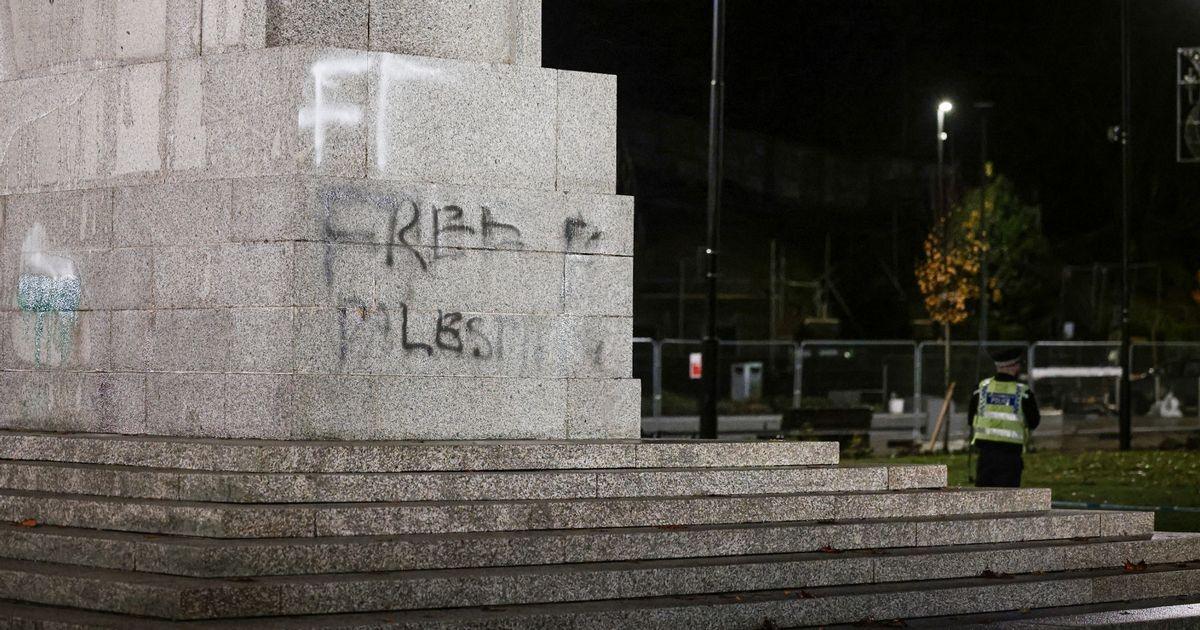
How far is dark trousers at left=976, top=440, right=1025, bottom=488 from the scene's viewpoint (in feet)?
46.7

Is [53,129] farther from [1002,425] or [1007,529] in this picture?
[1002,425]

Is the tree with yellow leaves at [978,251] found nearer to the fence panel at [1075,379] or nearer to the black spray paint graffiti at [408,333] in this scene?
the fence panel at [1075,379]

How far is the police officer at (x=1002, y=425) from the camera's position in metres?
14.2

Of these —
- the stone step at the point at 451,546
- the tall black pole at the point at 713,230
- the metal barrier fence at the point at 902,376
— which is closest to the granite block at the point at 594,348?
the stone step at the point at 451,546

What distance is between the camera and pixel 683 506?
1049cm

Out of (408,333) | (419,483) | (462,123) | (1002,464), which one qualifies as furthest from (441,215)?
(1002,464)

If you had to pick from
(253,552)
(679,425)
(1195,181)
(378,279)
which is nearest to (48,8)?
(378,279)

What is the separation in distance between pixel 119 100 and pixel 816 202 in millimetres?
48573

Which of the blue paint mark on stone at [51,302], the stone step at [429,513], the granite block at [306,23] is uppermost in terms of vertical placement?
the granite block at [306,23]

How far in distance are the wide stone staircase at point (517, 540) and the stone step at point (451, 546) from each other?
12mm

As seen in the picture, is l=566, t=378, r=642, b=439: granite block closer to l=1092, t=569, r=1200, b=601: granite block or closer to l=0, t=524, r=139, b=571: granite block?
l=1092, t=569, r=1200, b=601: granite block

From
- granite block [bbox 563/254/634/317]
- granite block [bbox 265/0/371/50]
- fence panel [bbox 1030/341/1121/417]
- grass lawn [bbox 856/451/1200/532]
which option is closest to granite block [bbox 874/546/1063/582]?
granite block [bbox 563/254/634/317]

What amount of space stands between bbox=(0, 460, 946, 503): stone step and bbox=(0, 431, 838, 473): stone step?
0.13m

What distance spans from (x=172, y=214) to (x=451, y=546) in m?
3.77
